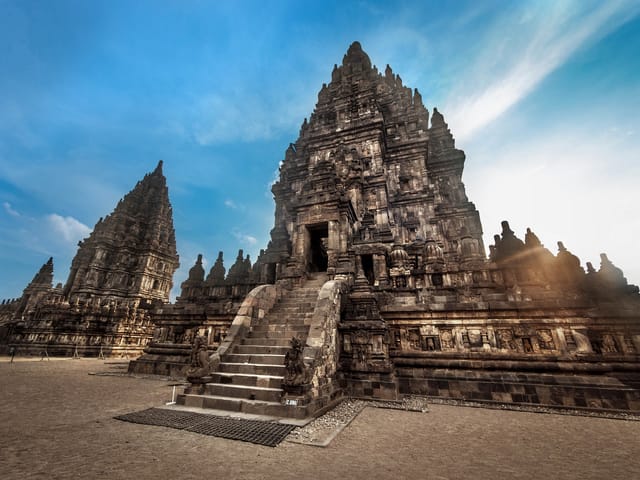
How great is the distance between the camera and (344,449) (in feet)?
15.3

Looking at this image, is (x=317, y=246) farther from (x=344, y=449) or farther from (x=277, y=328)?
(x=344, y=449)

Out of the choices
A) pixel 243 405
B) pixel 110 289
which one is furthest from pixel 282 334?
pixel 110 289

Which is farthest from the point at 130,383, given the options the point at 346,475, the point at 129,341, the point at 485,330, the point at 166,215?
the point at 166,215

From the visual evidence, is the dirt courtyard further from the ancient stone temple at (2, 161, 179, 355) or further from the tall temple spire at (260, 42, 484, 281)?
the ancient stone temple at (2, 161, 179, 355)

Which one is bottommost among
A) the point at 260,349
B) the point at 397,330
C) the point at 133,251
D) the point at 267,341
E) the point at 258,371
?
the point at 258,371

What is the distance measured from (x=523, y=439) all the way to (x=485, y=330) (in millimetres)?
4668

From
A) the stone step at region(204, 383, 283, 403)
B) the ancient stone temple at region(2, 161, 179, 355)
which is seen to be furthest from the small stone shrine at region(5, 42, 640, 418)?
the ancient stone temple at region(2, 161, 179, 355)

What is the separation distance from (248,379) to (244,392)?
0.48m

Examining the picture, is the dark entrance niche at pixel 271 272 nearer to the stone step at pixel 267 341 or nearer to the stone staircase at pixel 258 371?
the stone staircase at pixel 258 371

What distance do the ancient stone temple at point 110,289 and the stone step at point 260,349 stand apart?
66.9 feet

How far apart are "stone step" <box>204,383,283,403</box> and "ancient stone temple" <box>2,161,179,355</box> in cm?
2144

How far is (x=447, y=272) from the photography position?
11711mm

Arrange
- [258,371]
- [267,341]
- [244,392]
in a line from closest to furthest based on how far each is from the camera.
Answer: [244,392], [258,371], [267,341]

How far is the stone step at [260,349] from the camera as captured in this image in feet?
28.0
